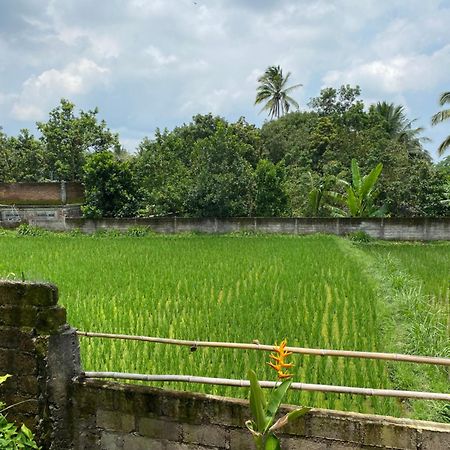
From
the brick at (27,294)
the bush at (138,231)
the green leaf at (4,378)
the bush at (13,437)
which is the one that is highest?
the brick at (27,294)

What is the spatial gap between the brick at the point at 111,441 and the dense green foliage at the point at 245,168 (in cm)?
1380

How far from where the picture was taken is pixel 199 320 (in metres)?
5.55

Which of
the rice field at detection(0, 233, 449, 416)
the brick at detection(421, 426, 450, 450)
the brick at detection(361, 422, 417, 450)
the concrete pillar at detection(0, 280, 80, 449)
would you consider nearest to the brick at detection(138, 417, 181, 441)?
the concrete pillar at detection(0, 280, 80, 449)

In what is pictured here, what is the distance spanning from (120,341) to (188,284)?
3.04 meters

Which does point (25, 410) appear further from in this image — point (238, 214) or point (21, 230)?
point (21, 230)

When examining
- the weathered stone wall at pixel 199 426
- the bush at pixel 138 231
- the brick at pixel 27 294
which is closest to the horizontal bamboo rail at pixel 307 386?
the weathered stone wall at pixel 199 426

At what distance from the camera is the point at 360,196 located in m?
15.5

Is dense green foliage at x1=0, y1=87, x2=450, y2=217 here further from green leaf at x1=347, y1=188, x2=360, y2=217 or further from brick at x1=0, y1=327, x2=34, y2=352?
brick at x1=0, y1=327, x2=34, y2=352

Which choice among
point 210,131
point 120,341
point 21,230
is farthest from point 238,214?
point 120,341

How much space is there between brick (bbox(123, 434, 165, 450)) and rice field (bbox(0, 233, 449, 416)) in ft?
3.03

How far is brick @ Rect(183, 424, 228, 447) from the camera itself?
253cm


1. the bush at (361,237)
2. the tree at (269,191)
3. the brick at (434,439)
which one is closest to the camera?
the brick at (434,439)

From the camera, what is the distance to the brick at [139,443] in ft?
8.66

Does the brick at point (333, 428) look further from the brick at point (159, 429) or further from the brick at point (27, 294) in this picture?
the brick at point (27, 294)
